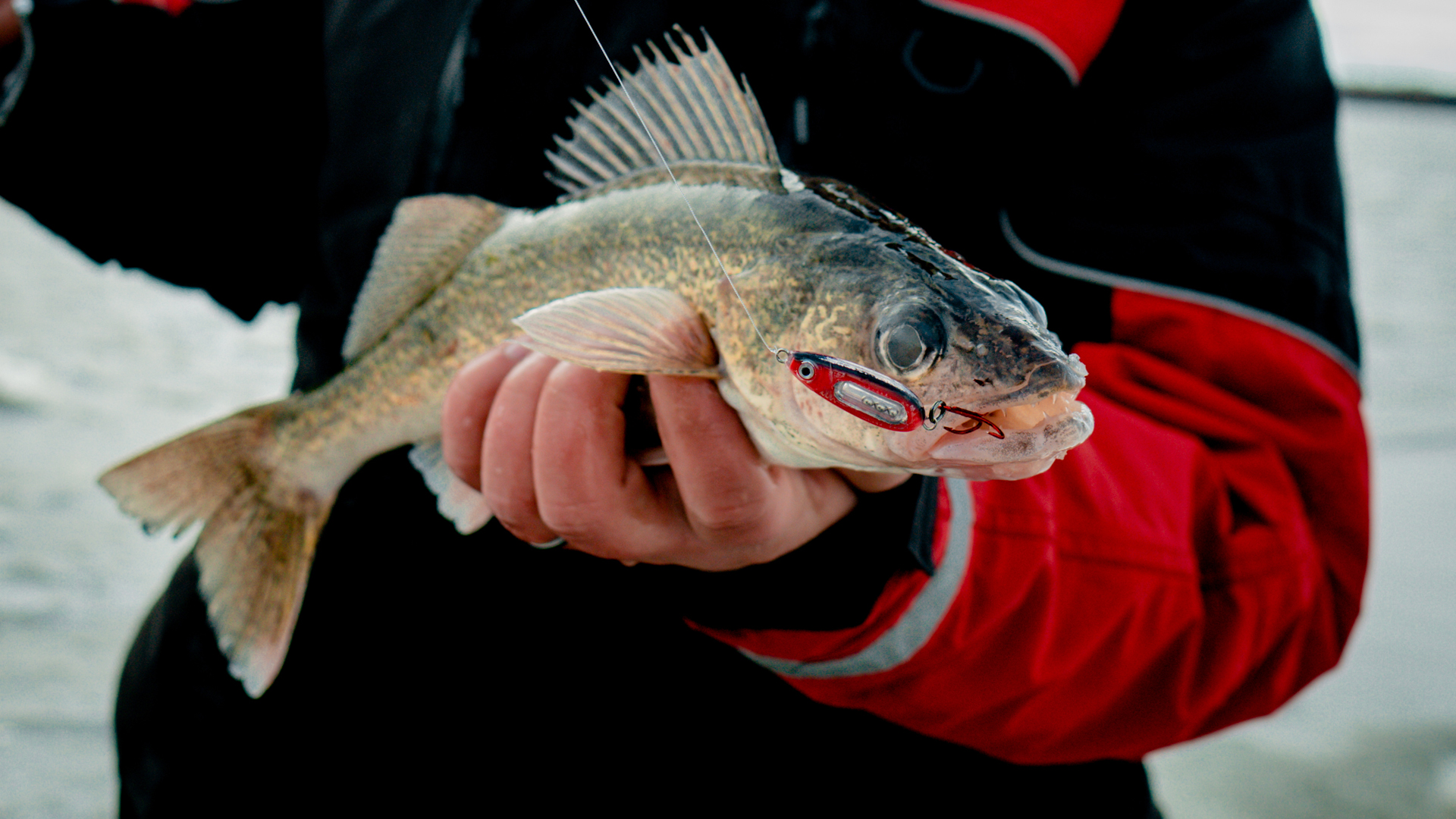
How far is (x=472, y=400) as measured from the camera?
3.57 feet

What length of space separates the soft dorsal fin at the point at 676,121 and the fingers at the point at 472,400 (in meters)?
0.24

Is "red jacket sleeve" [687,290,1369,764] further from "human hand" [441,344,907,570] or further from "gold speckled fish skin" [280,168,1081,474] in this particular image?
"gold speckled fish skin" [280,168,1081,474]

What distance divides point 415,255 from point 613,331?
1.76 feet

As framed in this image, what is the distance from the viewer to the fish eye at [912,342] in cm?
74

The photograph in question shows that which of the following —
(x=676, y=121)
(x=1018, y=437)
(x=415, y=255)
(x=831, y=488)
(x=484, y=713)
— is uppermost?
(x=676, y=121)

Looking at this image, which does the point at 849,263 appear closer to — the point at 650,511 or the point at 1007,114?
the point at 650,511

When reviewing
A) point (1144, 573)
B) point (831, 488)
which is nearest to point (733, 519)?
point (831, 488)

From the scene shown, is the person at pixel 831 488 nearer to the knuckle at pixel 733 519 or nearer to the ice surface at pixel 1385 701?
the knuckle at pixel 733 519

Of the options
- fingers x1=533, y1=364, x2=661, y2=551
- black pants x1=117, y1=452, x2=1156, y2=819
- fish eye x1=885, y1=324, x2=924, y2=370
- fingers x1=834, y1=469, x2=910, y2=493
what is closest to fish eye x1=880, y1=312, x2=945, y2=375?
fish eye x1=885, y1=324, x2=924, y2=370

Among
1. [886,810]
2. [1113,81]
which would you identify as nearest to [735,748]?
[886,810]

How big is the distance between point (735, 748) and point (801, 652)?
0.50 meters

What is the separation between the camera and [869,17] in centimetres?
140

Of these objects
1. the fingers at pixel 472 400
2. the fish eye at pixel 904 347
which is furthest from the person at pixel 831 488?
the fish eye at pixel 904 347

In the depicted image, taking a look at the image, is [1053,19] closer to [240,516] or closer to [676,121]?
[676,121]
